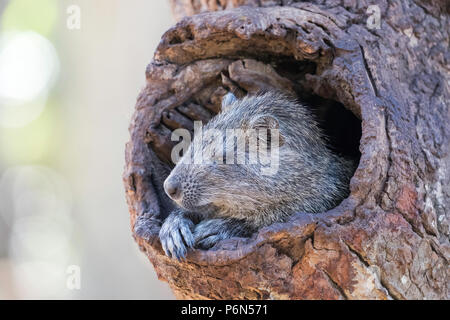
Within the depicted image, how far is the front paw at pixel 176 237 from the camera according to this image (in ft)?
7.11

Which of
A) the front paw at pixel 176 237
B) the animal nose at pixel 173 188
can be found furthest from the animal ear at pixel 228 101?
the front paw at pixel 176 237

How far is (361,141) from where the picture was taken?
2.23 m

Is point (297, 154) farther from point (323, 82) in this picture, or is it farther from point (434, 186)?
point (434, 186)

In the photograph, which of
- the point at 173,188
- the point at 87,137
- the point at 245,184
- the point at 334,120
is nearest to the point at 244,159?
the point at 245,184

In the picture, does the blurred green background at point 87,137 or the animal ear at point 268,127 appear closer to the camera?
the animal ear at point 268,127

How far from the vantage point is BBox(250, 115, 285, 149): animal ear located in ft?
8.59

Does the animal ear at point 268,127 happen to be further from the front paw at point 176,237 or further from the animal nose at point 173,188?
A: the front paw at point 176,237

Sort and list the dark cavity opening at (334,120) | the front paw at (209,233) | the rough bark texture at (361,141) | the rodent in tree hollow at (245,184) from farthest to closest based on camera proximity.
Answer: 1. the dark cavity opening at (334,120)
2. the rodent in tree hollow at (245,184)
3. the front paw at (209,233)
4. the rough bark texture at (361,141)

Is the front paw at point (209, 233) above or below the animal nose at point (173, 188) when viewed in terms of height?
below

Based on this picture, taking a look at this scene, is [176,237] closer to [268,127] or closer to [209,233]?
[209,233]

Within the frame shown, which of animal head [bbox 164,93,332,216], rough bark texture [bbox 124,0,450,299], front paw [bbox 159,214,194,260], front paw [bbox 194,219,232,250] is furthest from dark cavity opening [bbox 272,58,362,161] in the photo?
front paw [bbox 159,214,194,260]

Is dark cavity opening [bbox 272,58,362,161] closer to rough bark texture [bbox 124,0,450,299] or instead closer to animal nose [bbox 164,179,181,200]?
rough bark texture [bbox 124,0,450,299]

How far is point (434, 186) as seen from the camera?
2.24 m
